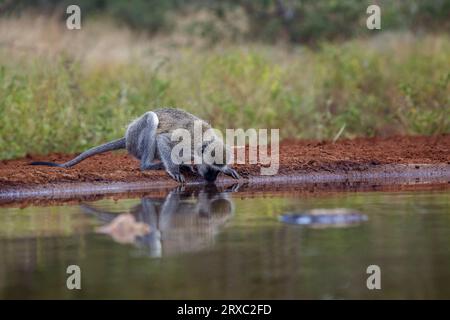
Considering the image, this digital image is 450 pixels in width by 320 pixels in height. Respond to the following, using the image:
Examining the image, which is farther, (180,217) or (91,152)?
(91,152)

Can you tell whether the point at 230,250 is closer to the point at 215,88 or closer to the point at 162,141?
the point at 162,141

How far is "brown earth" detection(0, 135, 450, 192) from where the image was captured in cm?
1218

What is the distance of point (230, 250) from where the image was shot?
782 centimetres

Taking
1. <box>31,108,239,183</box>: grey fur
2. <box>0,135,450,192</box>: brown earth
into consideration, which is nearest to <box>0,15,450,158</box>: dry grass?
<box>0,135,450,192</box>: brown earth

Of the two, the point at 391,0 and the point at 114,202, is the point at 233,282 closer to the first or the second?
the point at 114,202

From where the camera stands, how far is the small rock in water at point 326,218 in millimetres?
8930

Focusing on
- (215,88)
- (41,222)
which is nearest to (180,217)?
(41,222)

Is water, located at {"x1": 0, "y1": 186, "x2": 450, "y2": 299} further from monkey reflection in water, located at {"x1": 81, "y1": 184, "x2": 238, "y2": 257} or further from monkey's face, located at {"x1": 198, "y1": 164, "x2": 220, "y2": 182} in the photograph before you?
monkey's face, located at {"x1": 198, "y1": 164, "x2": 220, "y2": 182}

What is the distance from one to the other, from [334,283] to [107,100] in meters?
9.59

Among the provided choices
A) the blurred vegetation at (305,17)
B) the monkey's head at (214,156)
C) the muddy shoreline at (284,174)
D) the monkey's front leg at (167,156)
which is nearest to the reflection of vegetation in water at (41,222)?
the muddy shoreline at (284,174)

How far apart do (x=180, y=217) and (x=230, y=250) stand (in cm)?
173

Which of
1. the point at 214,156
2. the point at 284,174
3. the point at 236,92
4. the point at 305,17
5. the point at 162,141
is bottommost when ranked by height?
the point at 284,174

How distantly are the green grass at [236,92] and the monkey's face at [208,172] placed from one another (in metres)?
3.38

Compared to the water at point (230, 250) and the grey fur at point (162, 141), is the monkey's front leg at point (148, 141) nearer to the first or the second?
the grey fur at point (162, 141)
